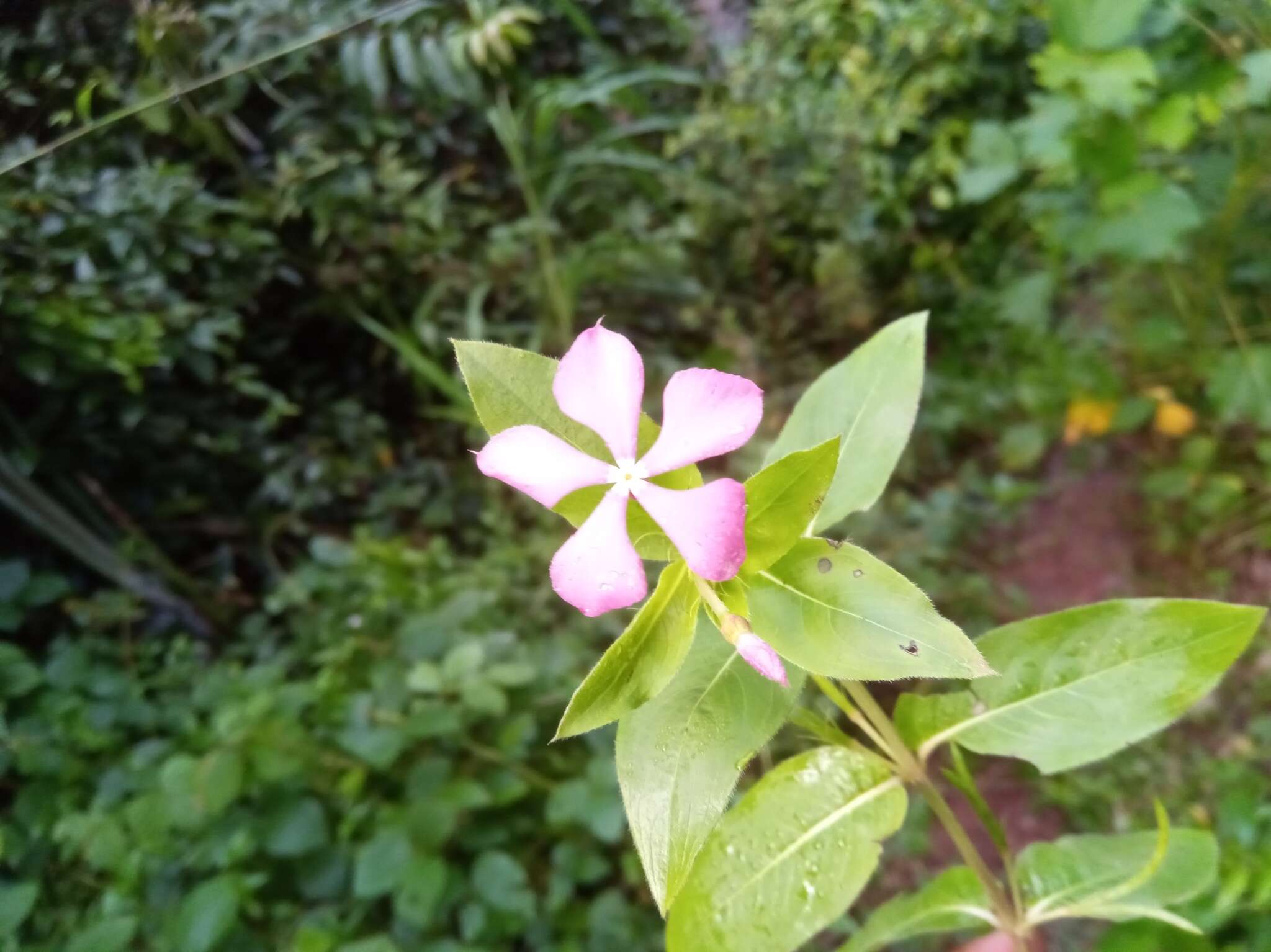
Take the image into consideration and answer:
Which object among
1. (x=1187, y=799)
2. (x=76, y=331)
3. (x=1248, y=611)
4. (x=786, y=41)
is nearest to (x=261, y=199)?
(x=76, y=331)

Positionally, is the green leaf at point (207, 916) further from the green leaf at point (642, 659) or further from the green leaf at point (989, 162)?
the green leaf at point (989, 162)

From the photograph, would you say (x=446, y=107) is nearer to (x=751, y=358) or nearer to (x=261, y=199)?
(x=261, y=199)

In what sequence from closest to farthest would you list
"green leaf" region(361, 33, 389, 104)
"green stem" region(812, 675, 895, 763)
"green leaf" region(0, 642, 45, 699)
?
"green stem" region(812, 675, 895, 763) → "green leaf" region(0, 642, 45, 699) → "green leaf" region(361, 33, 389, 104)

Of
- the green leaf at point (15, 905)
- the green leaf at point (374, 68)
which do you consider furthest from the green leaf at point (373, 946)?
the green leaf at point (374, 68)

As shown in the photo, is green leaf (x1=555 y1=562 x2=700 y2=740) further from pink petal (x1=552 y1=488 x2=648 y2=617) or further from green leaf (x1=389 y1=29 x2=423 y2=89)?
green leaf (x1=389 y1=29 x2=423 y2=89)

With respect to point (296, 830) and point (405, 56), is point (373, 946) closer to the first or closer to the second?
point (296, 830)

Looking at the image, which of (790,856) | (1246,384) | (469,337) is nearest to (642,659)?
(790,856)

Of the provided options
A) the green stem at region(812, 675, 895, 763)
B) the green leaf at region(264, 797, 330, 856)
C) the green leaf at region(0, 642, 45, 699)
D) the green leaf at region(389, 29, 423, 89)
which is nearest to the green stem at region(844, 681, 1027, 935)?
the green stem at region(812, 675, 895, 763)
